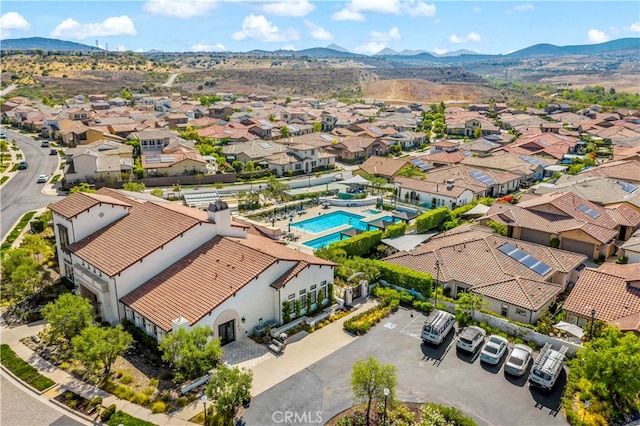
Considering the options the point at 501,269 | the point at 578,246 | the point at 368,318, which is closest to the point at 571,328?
the point at 501,269

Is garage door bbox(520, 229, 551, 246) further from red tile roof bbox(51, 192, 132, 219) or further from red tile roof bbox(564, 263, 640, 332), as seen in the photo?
red tile roof bbox(51, 192, 132, 219)

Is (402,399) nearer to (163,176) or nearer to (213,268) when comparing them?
(213,268)

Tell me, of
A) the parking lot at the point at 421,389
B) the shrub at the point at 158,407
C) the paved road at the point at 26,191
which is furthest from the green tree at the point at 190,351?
the paved road at the point at 26,191

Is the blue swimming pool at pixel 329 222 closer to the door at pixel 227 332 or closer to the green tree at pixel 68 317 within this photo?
the door at pixel 227 332

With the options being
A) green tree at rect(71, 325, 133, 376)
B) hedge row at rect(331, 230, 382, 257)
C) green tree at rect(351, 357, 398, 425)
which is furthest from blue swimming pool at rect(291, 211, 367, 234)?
green tree at rect(351, 357, 398, 425)

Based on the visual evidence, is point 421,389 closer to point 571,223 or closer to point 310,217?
point 571,223

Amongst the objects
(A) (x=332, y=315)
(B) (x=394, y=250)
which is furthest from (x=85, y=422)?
(B) (x=394, y=250)

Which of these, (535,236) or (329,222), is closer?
(535,236)
